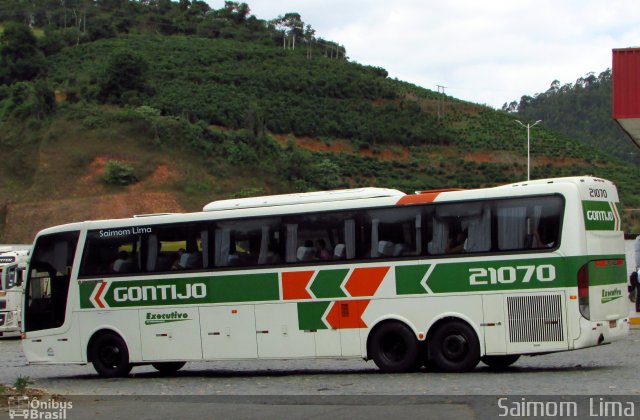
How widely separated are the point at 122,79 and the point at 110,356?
85457 mm

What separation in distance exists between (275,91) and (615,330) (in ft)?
350

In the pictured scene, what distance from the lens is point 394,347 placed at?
1695 centimetres

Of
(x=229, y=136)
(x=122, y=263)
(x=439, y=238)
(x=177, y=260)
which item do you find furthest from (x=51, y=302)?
(x=229, y=136)

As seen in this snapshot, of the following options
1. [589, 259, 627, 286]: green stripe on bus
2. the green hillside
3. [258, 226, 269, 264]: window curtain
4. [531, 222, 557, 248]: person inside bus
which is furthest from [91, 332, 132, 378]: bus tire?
the green hillside

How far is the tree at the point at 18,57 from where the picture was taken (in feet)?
367

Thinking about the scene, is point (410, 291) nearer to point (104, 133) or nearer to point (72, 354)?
point (72, 354)

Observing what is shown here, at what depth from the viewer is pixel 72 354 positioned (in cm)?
1941

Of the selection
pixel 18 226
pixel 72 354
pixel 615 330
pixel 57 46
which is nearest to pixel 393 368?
pixel 615 330

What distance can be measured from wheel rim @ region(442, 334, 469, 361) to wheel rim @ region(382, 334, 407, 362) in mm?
744

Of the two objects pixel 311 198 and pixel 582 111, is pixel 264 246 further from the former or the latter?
pixel 582 111

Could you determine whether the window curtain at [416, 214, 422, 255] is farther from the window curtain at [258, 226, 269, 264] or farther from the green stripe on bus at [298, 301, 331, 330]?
the window curtain at [258, 226, 269, 264]

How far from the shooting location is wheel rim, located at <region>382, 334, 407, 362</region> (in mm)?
16828

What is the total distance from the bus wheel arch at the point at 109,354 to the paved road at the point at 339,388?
0.98 feet

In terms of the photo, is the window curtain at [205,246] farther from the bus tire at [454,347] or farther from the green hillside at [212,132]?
the green hillside at [212,132]
